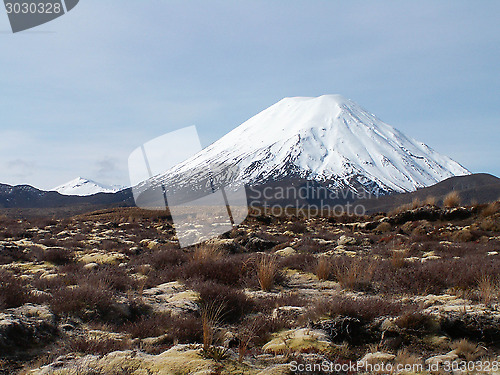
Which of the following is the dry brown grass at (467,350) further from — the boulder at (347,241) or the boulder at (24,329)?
the boulder at (347,241)

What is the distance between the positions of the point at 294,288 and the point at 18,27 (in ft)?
21.8

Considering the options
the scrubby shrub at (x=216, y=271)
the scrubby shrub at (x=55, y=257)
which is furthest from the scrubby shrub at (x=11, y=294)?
the scrubby shrub at (x=55, y=257)

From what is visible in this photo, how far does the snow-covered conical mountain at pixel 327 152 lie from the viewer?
135125mm

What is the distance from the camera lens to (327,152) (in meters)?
157

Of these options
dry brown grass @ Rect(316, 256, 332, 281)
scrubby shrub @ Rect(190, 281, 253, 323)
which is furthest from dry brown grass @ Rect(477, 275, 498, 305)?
scrubby shrub @ Rect(190, 281, 253, 323)

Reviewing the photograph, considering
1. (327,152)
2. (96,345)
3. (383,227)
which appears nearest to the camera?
(96,345)

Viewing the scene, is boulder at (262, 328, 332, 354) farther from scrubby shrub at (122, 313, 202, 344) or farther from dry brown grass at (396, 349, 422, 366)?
scrubby shrub at (122, 313, 202, 344)

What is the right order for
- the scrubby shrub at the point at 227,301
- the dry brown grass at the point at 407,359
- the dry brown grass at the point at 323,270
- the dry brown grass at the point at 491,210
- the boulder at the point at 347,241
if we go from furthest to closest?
the dry brown grass at the point at 491,210, the boulder at the point at 347,241, the dry brown grass at the point at 323,270, the scrubby shrub at the point at 227,301, the dry brown grass at the point at 407,359

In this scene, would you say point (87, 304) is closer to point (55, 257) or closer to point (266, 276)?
point (266, 276)

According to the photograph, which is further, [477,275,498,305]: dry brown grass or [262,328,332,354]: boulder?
[477,275,498,305]: dry brown grass

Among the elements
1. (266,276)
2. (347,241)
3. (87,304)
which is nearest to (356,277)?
(266,276)

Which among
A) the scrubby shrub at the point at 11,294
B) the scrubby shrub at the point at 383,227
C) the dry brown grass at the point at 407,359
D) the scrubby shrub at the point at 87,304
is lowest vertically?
the scrubby shrub at the point at 383,227

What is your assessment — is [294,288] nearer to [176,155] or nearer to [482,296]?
[482,296]

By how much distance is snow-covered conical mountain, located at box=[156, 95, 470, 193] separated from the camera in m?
135
